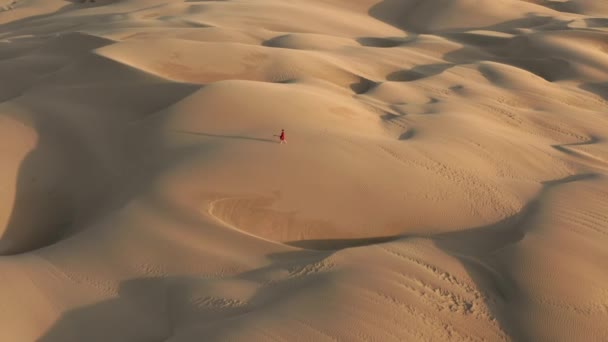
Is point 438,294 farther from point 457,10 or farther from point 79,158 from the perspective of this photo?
point 457,10

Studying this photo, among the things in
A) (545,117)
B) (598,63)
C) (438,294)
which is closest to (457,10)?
(598,63)

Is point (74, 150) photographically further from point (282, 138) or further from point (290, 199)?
point (290, 199)

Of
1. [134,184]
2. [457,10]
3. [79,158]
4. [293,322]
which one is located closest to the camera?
[293,322]

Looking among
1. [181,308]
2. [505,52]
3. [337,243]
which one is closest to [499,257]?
[337,243]

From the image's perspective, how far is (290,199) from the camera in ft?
11.8

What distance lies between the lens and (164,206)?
3.47 meters

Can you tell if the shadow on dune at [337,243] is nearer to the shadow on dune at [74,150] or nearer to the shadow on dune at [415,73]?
the shadow on dune at [74,150]

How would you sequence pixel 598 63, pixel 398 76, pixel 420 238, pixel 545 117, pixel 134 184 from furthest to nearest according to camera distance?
pixel 598 63 → pixel 398 76 → pixel 545 117 → pixel 134 184 → pixel 420 238

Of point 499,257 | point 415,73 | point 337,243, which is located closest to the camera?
point 499,257

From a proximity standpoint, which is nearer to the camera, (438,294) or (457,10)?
(438,294)

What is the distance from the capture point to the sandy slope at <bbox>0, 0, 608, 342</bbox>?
8.61 ft

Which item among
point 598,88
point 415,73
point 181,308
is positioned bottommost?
point 181,308

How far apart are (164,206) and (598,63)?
738 cm

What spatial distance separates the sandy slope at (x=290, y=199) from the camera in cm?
262
